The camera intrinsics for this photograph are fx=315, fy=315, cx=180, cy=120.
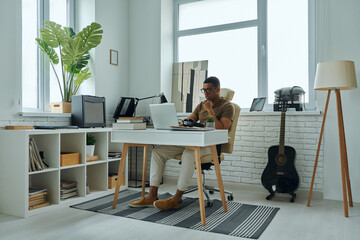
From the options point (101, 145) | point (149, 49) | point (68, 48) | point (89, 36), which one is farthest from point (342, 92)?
point (68, 48)

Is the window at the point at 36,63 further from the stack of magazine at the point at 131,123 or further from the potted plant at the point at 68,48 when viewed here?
the stack of magazine at the point at 131,123

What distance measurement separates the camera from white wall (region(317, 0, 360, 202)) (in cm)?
319

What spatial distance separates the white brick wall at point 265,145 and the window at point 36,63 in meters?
2.17

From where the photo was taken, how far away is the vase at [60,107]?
348 centimetres

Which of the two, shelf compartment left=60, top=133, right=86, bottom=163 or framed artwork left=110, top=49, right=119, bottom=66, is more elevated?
framed artwork left=110, top=49, right=119, bottom=66

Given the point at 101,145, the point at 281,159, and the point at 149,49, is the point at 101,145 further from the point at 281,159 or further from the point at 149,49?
the point at 281,159

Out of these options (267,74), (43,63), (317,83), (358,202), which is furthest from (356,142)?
(43,63)

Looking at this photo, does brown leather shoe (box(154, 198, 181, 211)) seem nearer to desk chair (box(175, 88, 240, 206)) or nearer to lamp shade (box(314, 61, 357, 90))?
desk chair (box(175, 88, 240, 206))

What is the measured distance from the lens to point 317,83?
2922 millimetres

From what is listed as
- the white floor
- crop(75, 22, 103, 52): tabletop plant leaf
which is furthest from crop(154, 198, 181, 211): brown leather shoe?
crop(75, 22, 103, 52): tabletop plant leaf

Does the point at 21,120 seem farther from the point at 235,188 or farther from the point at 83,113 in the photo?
the point at 235,188

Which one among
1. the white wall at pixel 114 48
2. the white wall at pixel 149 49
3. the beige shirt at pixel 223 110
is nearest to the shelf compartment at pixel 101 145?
the white wall at pixel 114 48

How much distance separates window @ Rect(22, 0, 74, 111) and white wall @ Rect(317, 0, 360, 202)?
9.82ft

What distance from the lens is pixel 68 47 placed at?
11.2 ft
